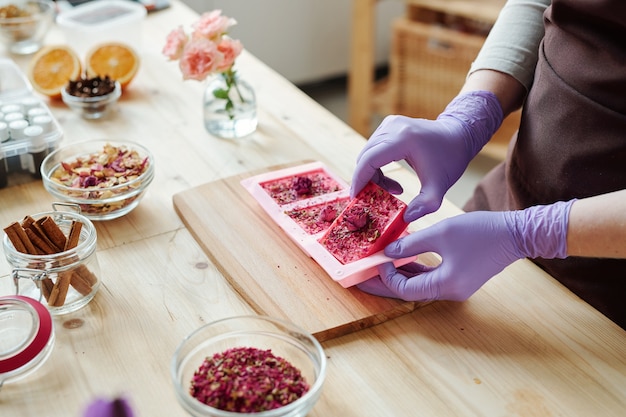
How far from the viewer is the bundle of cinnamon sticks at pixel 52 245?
41.9 inches

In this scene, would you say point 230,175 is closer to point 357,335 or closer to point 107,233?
point 107,233

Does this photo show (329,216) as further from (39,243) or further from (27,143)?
(27,143)

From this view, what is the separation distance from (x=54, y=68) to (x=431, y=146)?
95cm

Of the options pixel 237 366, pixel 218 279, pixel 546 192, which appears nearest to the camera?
pixel 237 366

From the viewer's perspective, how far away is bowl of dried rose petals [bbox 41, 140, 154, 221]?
4.13 feet

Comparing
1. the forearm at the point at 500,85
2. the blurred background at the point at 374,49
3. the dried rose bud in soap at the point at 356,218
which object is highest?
the forearm at the point at 500,85

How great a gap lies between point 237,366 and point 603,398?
478 mm

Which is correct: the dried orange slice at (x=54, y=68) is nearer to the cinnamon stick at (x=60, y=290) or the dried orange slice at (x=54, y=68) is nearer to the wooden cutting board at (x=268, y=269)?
the wooden cutting board at (x=268, y=269)

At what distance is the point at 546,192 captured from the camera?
1.27 meters

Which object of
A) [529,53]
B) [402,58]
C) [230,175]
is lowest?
[402,58]

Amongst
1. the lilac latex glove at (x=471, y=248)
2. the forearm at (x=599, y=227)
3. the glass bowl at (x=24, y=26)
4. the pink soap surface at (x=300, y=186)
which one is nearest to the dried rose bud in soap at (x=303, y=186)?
the pink soap surface at (x=300, y=186)

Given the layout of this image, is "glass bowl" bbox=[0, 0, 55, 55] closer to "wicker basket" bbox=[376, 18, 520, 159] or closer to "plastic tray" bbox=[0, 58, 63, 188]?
"plastic tray" bbox=[0, 58, 63, 188]

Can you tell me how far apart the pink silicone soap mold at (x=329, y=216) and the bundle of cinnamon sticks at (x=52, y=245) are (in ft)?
1.09

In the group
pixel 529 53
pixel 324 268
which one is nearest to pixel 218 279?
pixel 324 268
